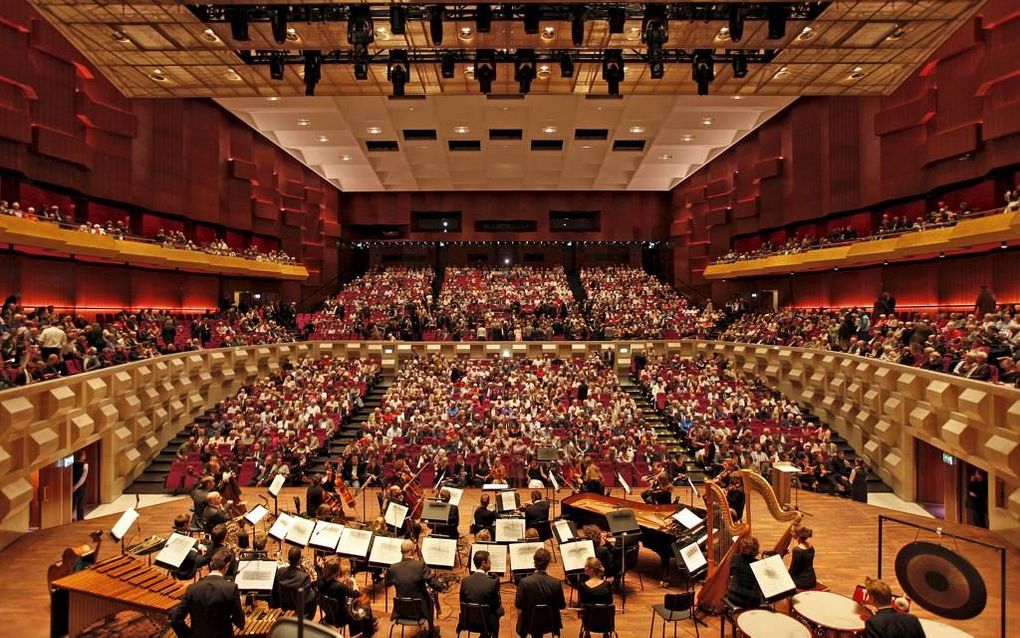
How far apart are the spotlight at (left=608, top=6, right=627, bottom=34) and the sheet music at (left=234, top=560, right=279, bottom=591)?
832cm

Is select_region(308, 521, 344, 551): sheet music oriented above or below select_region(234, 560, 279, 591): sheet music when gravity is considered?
above

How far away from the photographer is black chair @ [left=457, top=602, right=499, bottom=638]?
5469 mm

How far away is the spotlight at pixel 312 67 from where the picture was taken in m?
9.91

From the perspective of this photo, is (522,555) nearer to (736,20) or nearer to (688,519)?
(688,519)

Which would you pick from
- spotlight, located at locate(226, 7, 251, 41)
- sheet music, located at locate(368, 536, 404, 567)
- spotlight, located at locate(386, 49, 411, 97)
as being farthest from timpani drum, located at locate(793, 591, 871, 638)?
spotlight, located at locate(226, 7, 251, 41)

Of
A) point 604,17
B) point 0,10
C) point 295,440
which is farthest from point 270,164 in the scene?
point 604,17

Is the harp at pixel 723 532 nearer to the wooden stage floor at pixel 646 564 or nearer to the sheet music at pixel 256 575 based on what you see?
the wooden stage floor at pixel 646 564

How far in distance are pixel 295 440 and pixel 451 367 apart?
20.3 feet

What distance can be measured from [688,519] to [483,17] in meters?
7.38

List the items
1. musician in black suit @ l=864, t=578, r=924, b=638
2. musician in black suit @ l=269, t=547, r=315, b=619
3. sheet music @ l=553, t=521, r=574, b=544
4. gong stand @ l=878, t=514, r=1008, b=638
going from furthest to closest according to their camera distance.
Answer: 1. sheet music @ l=553, t=521, r=574, b=544
2. musician in black suit @ l=269, t=547, r=315, b=619
3. gong stand @ l=878, t=514, r=1008, b=638
4. musician in black suit @ l=864, t=578, r=924, b=638

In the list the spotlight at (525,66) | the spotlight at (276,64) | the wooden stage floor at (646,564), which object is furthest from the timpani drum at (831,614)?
the spotlight at (276,64)

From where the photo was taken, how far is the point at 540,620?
547cm

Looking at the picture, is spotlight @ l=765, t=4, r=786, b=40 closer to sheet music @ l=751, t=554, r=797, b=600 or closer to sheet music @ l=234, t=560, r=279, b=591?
sheet music @ l=751, t=554, r=797, b=600

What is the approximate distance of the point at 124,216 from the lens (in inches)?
691
